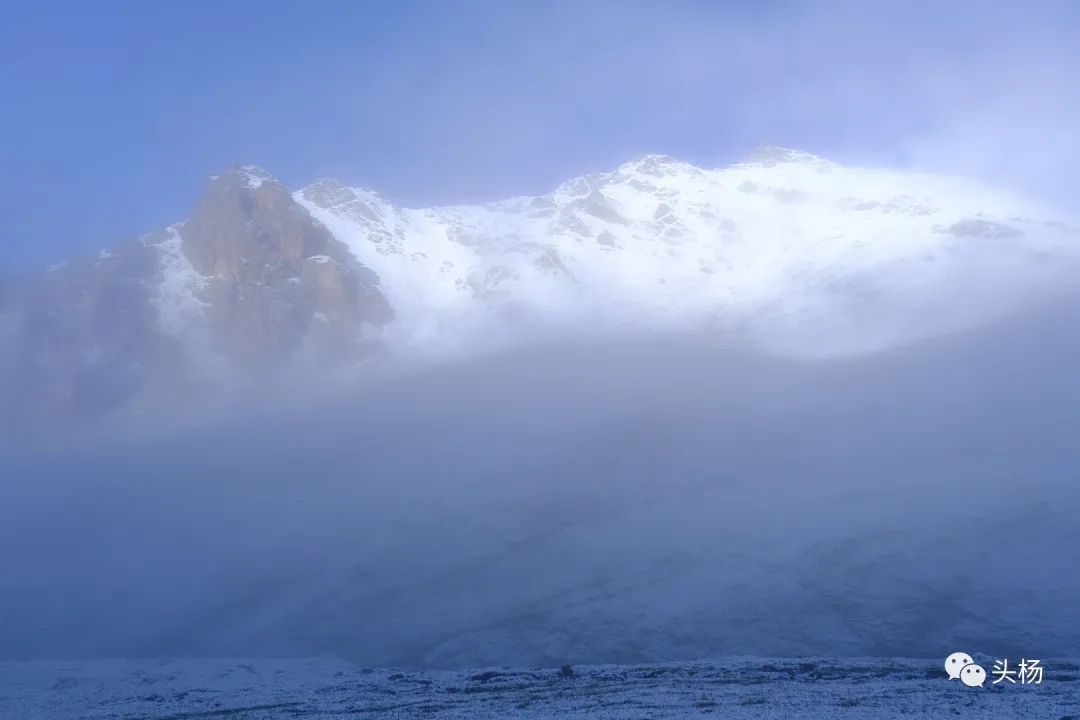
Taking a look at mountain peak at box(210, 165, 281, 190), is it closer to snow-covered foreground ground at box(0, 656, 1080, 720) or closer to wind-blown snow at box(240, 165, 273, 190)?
wind-blown snow at box(240, 165, 273, 190)

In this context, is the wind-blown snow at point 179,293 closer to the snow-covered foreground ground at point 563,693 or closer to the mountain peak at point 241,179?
the mountain peak at point 241,179

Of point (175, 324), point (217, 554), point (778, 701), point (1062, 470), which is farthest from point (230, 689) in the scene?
point (175, 324)

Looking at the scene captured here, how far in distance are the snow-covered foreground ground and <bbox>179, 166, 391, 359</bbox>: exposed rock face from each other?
3816 inches

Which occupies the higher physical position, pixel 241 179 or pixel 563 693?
pixel 241 179

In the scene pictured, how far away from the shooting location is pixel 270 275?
142m

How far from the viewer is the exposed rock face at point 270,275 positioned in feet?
456

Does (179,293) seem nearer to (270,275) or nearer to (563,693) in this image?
(270,275)

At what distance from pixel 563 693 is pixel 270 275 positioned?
121 m

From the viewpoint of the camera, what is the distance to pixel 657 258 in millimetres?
187875

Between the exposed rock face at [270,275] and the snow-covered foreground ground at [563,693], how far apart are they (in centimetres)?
9693

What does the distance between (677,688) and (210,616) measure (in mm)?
45196

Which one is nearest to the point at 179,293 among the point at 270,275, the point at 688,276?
the point at 270,275

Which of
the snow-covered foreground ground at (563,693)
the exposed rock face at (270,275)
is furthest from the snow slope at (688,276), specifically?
the snow-covered foreground ground at (563,693)

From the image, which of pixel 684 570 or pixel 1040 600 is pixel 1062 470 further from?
pixel 684 570
